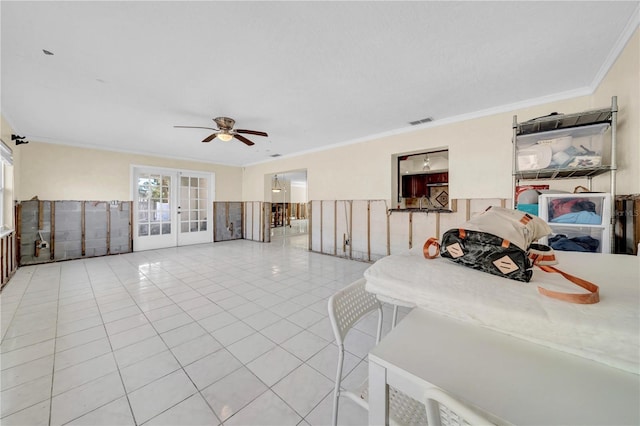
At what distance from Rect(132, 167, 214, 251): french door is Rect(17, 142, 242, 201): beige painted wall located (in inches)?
11.2

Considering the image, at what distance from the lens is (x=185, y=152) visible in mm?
6047

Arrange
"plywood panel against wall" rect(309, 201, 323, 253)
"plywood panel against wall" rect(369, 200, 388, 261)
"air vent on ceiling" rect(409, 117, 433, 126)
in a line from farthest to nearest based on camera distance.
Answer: "plywood panel against wall" rect(309, 201, 323, 253), "plywood panel against wall" rect(369, 200, 388, 261), "air vent on ceiling" rect(409, 117, 433, 126)

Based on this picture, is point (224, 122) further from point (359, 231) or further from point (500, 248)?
point (500, 248)

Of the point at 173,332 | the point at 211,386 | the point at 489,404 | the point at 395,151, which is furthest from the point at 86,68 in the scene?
the point at 395,151

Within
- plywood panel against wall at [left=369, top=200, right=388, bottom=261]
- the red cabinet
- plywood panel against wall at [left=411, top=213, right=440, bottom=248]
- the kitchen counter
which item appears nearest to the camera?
the kitchen counter

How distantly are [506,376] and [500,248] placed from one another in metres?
0.47

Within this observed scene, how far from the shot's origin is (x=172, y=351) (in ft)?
6.57

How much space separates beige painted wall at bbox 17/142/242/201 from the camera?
4691mm

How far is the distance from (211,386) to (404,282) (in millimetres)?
1582

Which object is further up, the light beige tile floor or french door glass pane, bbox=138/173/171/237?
french door glass pane, bbox=138/173/171/237

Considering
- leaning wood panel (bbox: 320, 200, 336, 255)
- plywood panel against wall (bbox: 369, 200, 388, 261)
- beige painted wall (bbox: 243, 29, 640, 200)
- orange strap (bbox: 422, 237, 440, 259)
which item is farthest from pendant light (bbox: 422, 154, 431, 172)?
orange strap (bbox: 422, 237, 440, 259)

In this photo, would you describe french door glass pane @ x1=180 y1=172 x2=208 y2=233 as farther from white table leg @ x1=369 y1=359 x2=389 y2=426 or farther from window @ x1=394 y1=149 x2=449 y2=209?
white table leg @ x1=369 y1=359 x2=389 y2=426

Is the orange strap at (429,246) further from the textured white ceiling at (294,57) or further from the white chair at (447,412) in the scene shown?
the textured white ceiling at (294,57)

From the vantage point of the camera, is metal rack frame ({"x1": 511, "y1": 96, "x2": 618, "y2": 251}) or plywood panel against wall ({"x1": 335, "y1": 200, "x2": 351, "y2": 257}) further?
plywood panel against wall ({"x1": 335, "y1": 200, "x2": 351, "y2": 257})
